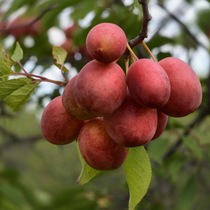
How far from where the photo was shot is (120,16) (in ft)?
5.66

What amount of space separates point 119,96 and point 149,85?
0.07 meters

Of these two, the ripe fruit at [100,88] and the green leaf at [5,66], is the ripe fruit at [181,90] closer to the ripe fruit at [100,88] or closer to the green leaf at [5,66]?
the ripe fruit at [100,88]

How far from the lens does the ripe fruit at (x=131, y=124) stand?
745 mm

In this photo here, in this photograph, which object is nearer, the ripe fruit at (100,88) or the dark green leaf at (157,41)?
the ripe fruit at (100,88)

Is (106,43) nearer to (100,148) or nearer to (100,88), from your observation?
(100,88)

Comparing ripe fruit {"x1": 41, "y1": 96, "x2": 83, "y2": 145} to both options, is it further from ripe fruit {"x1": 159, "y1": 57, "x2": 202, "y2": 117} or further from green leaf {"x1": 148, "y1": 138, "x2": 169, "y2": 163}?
green leaf {"x1": 148, "y1": 138, "x2": 169, "y2": 163}

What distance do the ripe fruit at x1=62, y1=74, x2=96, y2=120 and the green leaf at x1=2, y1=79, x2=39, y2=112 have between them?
0.18m

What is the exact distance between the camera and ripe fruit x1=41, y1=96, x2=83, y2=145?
0.88 meters

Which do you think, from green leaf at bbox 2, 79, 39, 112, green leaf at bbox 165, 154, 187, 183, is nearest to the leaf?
green leaf at bbox 2, 79, 39, 112

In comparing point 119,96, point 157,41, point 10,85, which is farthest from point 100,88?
point 157,41

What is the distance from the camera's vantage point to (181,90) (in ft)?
2.50

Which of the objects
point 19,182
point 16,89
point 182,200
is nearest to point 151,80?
point 16,89

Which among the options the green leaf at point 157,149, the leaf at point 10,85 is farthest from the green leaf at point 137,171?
the green leaf at point 157,149

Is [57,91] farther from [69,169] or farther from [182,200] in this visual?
[69,169]
